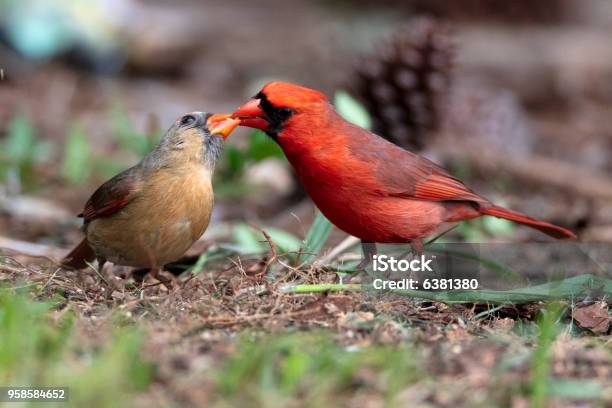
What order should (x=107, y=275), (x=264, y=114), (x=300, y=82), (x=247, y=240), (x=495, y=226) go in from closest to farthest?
(x=264, y=114) → (x=107, y=275) → (x=247, y=240) → (x=495, y=226) → (x=300, y=82)

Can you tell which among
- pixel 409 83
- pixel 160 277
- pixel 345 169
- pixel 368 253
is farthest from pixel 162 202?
pixel 409 83

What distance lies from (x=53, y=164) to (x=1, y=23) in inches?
72.1

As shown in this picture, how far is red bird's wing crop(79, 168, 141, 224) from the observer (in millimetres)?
4203

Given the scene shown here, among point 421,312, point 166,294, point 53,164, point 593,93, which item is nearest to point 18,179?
point 53,164

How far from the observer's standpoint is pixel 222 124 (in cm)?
437

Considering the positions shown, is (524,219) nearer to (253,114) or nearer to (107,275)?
(253,114)

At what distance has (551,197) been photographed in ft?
23.8

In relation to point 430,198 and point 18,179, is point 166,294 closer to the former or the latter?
point 430,198

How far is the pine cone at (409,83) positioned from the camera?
23.4ft

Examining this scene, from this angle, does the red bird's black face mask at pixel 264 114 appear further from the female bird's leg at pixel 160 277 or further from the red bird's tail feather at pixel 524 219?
the red bird's tail feather at pixel 524 219

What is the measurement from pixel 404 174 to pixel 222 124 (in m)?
0.94

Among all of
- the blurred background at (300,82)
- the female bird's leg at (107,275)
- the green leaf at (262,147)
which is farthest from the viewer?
the blurred background at (300,82)

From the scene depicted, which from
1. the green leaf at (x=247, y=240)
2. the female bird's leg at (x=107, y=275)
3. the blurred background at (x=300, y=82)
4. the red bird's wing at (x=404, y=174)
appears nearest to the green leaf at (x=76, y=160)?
the blurred background at (x=300, y=82)

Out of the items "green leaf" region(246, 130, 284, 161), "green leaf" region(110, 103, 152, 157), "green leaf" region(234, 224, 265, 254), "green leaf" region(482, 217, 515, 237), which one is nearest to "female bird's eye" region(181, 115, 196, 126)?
"green leaf" region(234, 224, 265, 254)
